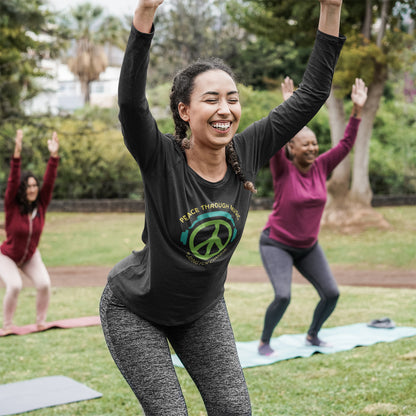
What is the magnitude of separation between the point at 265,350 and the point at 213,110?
402cm

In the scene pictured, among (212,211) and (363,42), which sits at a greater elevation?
(363,42)

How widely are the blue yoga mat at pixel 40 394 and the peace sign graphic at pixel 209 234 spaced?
110 inches

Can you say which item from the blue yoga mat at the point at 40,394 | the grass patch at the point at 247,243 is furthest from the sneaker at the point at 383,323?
the grass patch at the point at 247,243

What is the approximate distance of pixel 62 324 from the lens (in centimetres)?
790

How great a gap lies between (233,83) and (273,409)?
9.01ft

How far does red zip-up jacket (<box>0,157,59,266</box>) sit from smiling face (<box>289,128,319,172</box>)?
2707mm

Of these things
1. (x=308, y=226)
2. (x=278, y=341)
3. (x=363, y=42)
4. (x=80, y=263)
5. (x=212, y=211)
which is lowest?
(x=80, y=263)

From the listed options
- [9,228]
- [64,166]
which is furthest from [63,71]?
[9,228]

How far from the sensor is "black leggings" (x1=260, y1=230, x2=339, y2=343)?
237 inches

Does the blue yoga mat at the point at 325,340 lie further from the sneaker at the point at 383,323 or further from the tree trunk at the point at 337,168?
the tree trunk at the point at 337,168

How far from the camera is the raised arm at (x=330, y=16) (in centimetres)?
276

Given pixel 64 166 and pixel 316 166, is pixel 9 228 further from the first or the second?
pixel 64 166

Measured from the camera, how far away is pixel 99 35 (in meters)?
39.1

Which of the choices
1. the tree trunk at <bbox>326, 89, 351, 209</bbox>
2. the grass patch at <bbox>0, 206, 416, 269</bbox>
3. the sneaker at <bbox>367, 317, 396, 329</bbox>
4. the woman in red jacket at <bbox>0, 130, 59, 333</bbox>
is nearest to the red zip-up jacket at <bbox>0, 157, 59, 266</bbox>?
the woman in red jacket at <bbox>0, 130, 59, 333</bbox>
